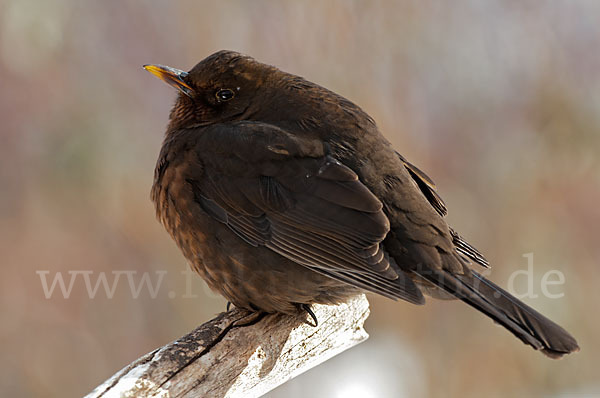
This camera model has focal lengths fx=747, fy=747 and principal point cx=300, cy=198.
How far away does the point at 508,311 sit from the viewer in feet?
9.53

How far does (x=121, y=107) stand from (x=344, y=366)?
2550 mm

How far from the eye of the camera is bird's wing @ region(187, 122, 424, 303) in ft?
10.1

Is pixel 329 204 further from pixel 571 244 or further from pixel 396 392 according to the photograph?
pixel 571 244

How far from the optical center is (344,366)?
5.64 m

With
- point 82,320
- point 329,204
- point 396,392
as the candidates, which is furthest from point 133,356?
point 329,204

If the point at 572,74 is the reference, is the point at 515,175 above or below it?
below

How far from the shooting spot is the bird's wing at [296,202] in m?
3.08

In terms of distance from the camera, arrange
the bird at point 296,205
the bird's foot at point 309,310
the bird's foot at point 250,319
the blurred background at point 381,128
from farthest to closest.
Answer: the blurred background at point 381,128
the bird's foot at point 309,310
the bird's foot at point 250,319
the bird at point 296,205

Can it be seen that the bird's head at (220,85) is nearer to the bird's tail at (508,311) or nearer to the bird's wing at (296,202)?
the bird's wing at (296,202)

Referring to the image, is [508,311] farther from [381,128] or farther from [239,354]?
[381,128]

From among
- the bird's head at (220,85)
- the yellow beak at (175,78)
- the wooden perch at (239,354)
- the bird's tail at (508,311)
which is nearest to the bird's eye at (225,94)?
the bird's head at (220,85)

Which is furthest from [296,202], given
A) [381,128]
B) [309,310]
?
[381,128]

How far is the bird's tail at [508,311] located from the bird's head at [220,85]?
1254mm

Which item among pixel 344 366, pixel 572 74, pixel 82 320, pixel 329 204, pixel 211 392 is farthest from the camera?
pixel 572 74
